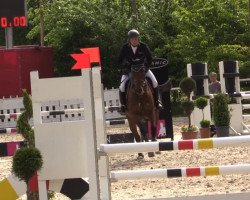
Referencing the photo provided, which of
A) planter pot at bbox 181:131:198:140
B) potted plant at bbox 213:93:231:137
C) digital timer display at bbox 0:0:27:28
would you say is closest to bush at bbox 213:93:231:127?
potted plant at bbox 213:93:231:137

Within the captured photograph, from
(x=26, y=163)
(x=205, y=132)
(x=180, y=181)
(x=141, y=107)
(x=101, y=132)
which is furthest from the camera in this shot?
(x=205, y=132)

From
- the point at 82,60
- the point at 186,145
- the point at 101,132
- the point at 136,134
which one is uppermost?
the point at 82,60

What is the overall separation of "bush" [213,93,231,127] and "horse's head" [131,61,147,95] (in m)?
2.70

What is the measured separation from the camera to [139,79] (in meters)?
12.0

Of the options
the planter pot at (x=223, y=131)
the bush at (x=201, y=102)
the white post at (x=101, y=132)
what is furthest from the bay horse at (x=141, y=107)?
the white post at (x=101, y=132)

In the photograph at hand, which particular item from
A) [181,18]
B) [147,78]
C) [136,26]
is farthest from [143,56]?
[136,26]

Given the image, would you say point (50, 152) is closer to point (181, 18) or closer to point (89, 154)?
A: point (89, 154)

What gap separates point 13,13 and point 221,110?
939 centimetres

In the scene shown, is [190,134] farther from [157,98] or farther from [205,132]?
[157,98]

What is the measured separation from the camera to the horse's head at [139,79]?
11930 millimetres

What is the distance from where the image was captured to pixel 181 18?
26.8 meters

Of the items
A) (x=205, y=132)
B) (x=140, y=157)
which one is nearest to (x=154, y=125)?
(x=140, y=157)

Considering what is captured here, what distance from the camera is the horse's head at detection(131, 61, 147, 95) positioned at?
39.1 ft

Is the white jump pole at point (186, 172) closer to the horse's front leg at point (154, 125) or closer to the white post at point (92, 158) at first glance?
the white post at point (92, 158)
